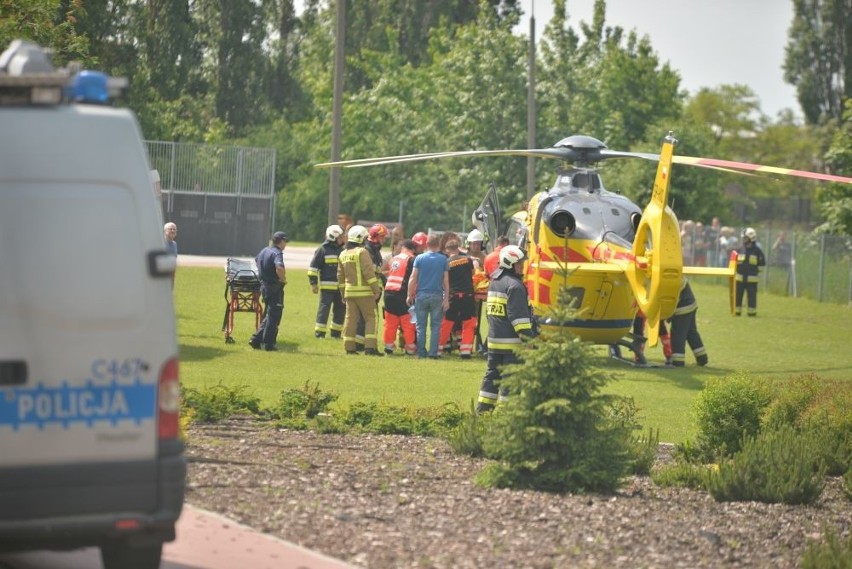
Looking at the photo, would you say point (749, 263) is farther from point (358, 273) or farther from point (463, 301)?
point (358, 273)

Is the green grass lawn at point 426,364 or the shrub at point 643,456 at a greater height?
the shrub at point 643,456

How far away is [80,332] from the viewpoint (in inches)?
296

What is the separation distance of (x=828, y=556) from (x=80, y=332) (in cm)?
484

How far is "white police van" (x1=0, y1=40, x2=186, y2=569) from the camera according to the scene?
292 inches

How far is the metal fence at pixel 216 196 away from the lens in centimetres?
4938

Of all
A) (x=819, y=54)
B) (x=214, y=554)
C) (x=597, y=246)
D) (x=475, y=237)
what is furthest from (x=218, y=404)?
(x=819, y=54)

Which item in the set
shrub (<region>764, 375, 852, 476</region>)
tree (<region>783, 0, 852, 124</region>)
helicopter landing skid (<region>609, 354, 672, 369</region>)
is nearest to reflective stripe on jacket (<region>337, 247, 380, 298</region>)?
helicopter landing skid (<region>609, 354, 672, 369</region>)

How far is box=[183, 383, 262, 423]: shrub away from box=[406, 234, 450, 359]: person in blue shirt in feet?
25.3

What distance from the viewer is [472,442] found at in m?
13.3

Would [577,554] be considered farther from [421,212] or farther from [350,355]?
[421,212]

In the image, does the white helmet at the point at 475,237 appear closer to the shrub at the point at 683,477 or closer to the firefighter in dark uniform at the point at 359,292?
the firefighter in dark uniform at the point at 359,292

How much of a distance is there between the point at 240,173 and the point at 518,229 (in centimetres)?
2765

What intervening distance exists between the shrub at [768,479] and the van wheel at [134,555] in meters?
5.35

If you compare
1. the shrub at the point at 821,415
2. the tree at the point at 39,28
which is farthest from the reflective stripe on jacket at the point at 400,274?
the shrub at the point at 821,415
